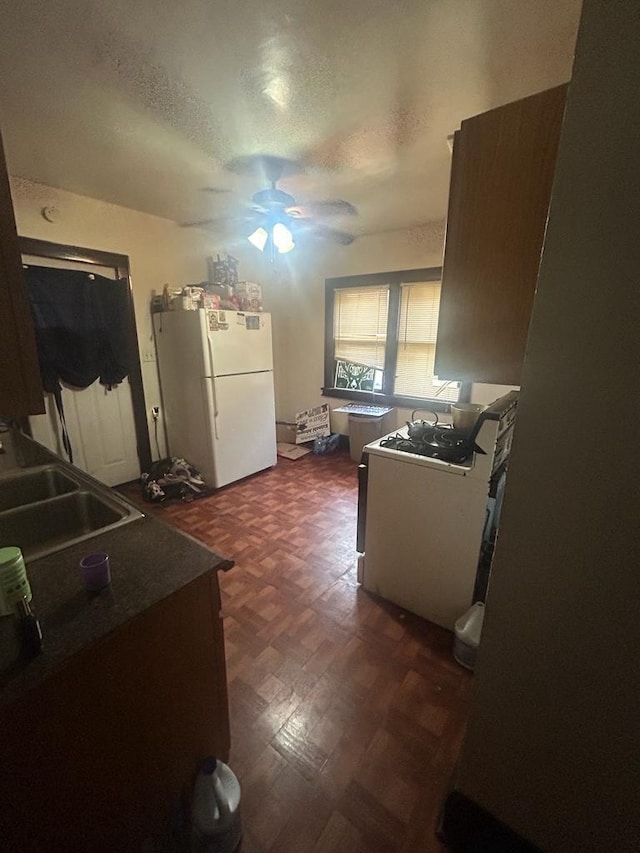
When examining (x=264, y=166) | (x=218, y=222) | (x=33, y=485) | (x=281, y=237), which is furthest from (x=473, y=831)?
(x=218, y=222)

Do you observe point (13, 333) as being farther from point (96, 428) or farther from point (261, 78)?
point (96, 428)

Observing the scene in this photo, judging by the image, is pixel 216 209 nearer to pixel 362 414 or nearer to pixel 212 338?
pixel 212 338

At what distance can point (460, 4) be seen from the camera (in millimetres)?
1110

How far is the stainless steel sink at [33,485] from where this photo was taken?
146 cm

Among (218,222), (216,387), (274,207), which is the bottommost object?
(216,387)

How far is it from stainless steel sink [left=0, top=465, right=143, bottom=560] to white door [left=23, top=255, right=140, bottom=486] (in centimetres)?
123

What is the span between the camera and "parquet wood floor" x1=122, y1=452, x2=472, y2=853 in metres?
1.05

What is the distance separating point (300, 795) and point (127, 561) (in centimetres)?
96

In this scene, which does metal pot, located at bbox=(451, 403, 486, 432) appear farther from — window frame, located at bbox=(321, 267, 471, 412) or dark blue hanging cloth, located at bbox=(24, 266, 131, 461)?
dark blue hanging cloth, located at bbox=(24, 266, 131, 461)

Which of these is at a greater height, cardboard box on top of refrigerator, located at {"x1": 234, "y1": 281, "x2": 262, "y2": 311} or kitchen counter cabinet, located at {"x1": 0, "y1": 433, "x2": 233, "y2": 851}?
cardboard box on top of refrigerator, located at {"x1": 234, "y1": 281, "x2": 262, "y2": 311}

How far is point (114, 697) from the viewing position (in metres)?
0.79

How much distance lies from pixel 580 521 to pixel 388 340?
3243 mm

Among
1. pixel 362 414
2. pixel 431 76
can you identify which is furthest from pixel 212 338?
pixel 431 76

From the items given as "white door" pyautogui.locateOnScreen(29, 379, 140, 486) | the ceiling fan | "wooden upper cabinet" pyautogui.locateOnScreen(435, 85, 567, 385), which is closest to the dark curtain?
Result: "white door" pyautogui.locateOnScreen(29, 379, 140, 486)
